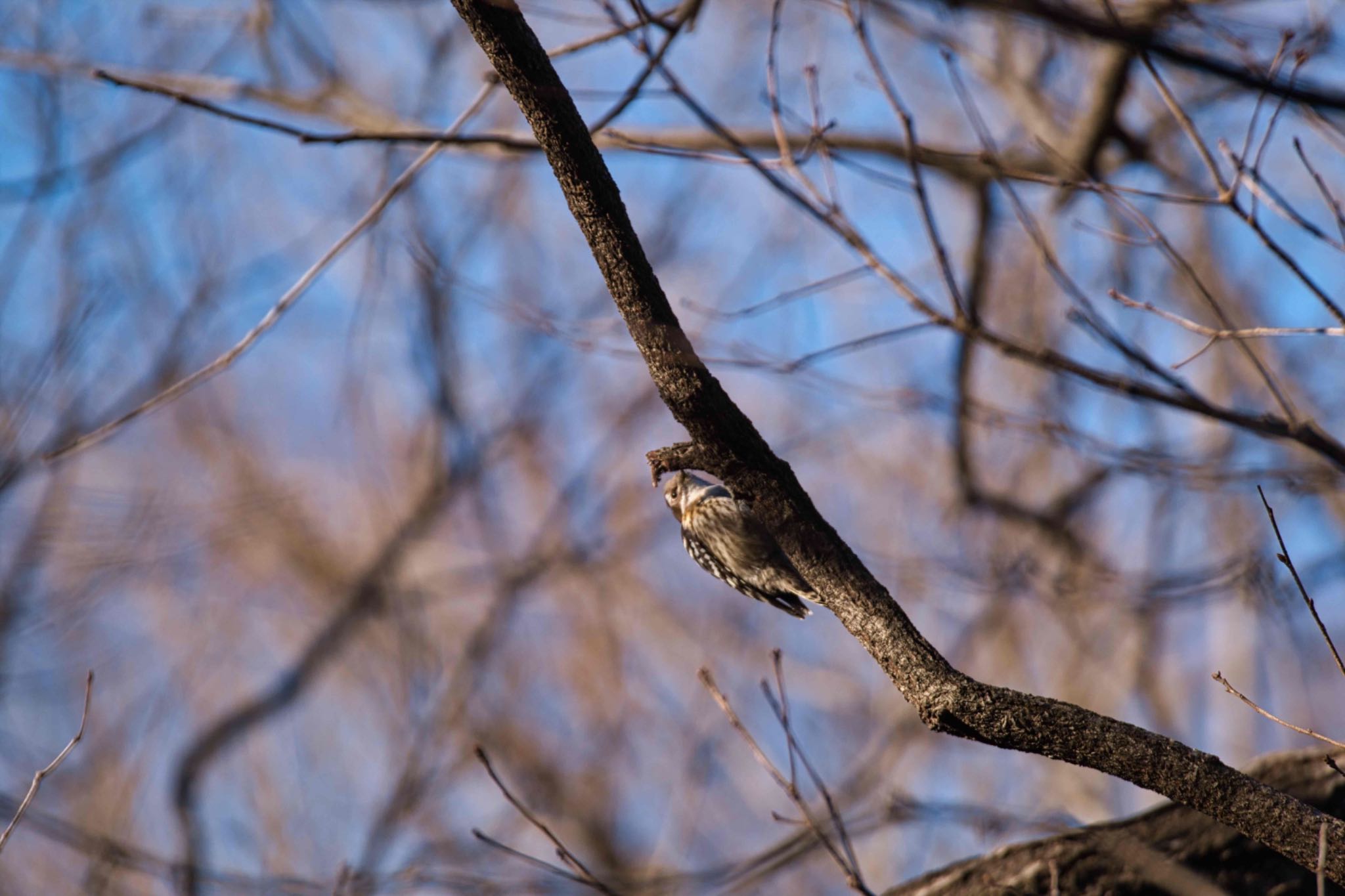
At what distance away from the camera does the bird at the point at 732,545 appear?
3725mm

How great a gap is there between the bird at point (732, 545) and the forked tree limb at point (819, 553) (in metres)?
1.00

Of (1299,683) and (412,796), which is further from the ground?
(1299,683)

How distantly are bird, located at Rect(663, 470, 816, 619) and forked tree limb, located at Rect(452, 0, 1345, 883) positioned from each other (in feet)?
3.27

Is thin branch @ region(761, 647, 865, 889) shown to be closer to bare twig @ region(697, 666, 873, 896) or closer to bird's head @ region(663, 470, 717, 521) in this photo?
bare twig @ region(697, 666, 873, 896)

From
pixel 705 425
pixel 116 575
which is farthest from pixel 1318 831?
pixel 116 575

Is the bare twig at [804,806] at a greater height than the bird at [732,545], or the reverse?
the bird at [732,545]

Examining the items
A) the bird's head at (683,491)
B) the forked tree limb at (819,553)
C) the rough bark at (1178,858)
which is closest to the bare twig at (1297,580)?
the forked tree limb at (819,553)

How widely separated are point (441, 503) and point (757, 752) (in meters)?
7.24

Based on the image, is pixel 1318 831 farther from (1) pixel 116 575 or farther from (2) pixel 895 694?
(2) pixel 895 694

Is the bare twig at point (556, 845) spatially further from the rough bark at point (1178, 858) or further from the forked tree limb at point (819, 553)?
the rough bark at point (1178, 858)

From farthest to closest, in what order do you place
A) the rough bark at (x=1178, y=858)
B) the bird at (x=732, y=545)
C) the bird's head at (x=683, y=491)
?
the bird's head at (x=683, y=491), the bird at (x=732, y=545), the rough bark at (x=1178, y=858)

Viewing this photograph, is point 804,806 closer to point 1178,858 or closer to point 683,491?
point 1178,858

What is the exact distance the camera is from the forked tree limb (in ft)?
6.57

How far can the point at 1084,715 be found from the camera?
81.3 inches
